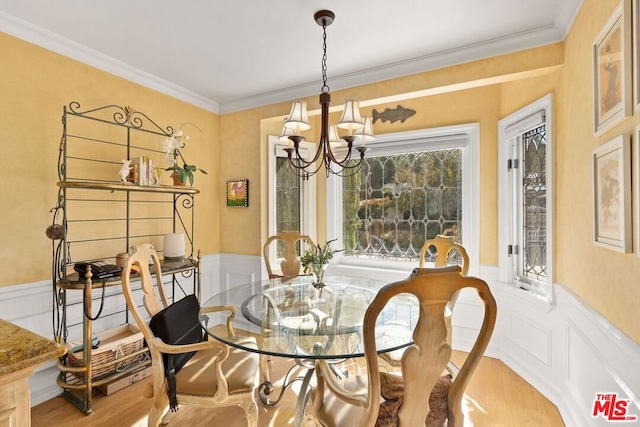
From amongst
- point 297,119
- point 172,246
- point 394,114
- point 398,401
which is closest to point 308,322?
point 398,401

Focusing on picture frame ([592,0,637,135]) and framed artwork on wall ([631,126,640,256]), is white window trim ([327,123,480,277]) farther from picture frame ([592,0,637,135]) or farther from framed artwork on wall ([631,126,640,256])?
framed artwork on wall ([631,126,640,256])

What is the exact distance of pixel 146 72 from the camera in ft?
9.74

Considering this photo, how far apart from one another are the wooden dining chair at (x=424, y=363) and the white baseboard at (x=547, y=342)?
679 mm

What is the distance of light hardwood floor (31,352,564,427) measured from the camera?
2.08 metres

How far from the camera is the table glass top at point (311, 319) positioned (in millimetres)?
1521

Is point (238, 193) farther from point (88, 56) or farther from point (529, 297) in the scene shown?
point (529, 297)

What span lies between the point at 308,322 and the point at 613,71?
1.89m

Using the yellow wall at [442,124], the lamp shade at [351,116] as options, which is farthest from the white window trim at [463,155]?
the lamp shade at [351,116]

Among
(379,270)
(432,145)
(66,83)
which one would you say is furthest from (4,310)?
(432,145)

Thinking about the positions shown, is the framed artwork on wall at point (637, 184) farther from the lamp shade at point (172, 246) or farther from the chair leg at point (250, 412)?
the lamp shade at point (172, 246)

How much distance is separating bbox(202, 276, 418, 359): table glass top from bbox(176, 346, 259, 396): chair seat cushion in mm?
191

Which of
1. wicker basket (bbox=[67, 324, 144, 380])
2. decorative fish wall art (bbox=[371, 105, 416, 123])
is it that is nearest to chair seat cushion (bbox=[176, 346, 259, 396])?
wicker basket (bbox=[67, 324, 144, 380])

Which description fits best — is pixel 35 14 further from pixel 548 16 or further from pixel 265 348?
pixel 548 16

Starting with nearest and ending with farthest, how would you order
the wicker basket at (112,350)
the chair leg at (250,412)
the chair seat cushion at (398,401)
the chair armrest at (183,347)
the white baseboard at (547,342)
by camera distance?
the chair seat cushion at (398,401) < the white baseboard at (547,342) < the chair armrest at (183,347) < the chair leg at (250,412) < the wicker basket at (112,350)
